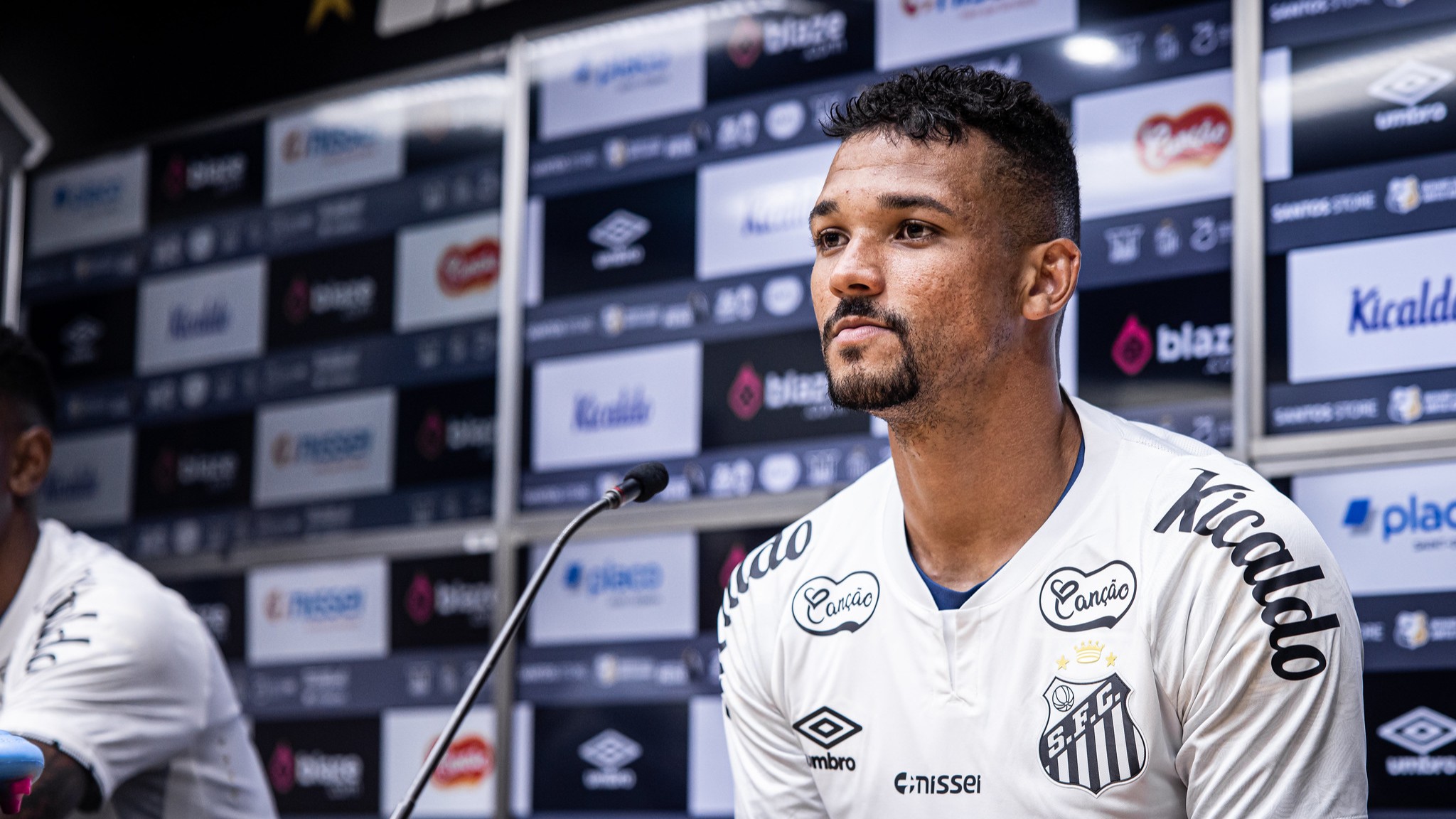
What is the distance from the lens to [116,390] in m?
4.38

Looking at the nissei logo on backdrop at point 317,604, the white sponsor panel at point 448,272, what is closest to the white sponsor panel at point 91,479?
the nissei logo on backdrop at point 317,604

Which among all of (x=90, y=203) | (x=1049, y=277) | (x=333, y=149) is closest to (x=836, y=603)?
(x=1049, y=277)

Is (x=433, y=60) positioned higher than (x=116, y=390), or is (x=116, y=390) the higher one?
(x=433, y=60)

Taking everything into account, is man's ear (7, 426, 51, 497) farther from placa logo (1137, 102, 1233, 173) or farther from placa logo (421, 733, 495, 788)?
placa logo (1137, 102, 1233, 173)

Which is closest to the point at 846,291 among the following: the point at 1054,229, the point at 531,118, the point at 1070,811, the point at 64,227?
the point at 1054,229

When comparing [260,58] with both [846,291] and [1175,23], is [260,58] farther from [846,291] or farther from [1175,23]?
[846,291]

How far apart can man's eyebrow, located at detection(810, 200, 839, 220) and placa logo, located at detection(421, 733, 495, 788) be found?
199cm

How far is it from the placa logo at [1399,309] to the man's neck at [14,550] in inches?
93.1

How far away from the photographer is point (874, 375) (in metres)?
1.88

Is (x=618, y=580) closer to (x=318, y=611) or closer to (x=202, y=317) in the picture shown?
(x=318, y=611)

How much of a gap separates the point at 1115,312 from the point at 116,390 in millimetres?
2857

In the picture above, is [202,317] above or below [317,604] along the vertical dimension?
above

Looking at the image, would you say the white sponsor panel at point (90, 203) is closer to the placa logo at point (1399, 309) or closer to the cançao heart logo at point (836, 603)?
the cançao heart logo at point (836, 603)

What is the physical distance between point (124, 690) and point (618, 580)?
1.16 meters
